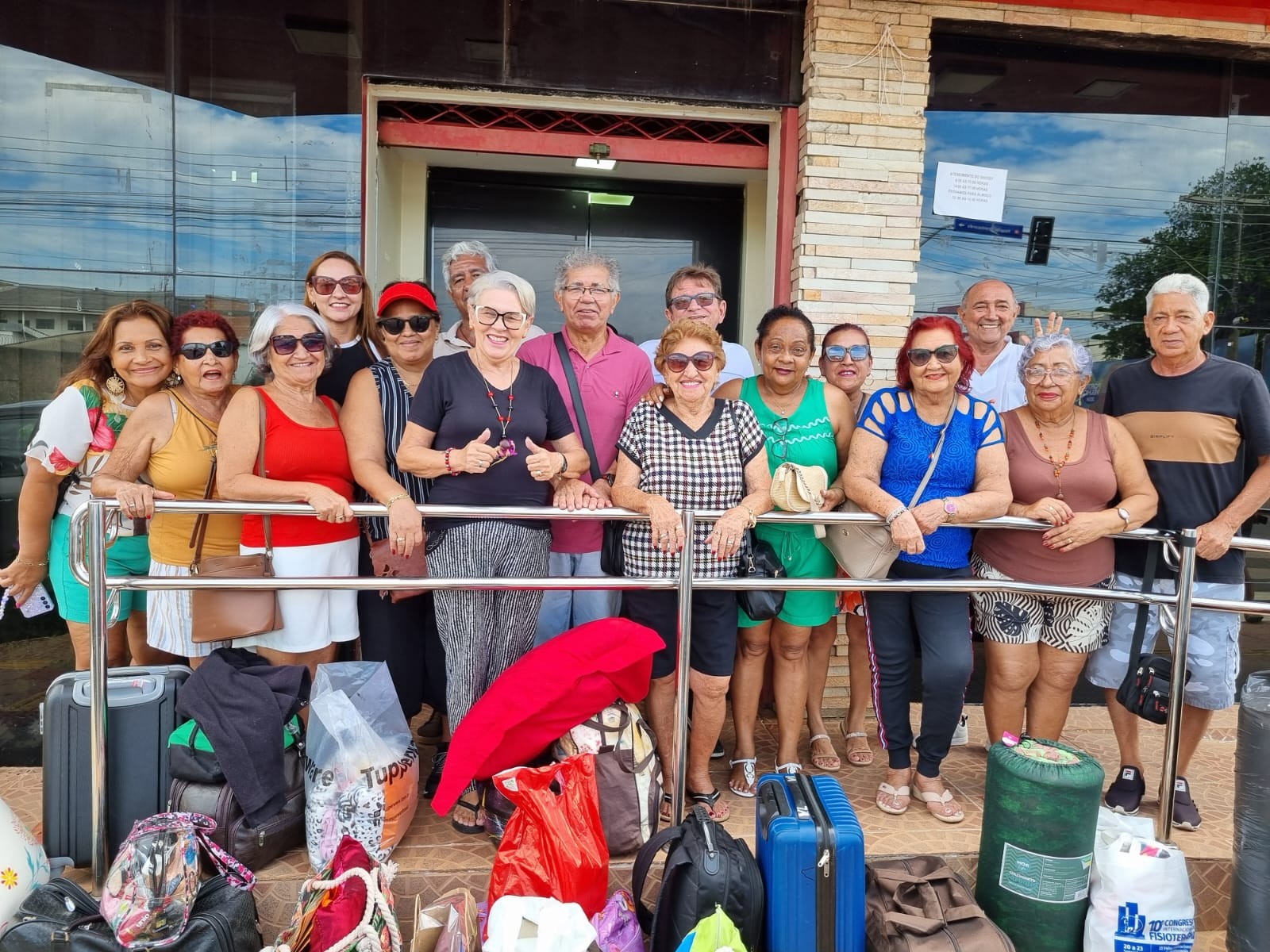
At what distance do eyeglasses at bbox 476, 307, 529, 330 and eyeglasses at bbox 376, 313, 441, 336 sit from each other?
0.46 meters

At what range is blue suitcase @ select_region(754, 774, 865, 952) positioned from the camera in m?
2.54

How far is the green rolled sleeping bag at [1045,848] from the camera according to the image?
8.87ft

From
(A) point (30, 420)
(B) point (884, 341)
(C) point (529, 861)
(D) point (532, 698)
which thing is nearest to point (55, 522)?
(A) point (30, 420)

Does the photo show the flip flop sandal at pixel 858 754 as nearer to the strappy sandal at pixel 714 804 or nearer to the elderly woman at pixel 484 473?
the strappy sandal at pixel 714 804

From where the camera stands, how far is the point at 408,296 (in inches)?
132

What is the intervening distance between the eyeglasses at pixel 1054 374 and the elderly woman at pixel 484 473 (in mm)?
1749

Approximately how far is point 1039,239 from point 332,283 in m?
4.03

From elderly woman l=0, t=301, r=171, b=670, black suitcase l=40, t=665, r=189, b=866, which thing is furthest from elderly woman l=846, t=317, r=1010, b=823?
elderly woman l=0, t=301, r=171, b=670

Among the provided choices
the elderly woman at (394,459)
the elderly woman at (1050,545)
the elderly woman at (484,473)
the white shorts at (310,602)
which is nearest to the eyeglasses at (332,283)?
the elderly woman at (394,459)

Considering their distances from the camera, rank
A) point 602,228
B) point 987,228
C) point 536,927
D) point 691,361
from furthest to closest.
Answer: point 602,228, point 987,228, point 691,361, point 536,927

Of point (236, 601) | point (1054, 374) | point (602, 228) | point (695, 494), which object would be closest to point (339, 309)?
point (236, 601)

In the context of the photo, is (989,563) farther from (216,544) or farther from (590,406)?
(216,544)

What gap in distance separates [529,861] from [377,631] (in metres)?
1.23

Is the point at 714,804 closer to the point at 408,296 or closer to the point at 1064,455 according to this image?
the point at 1064,455
